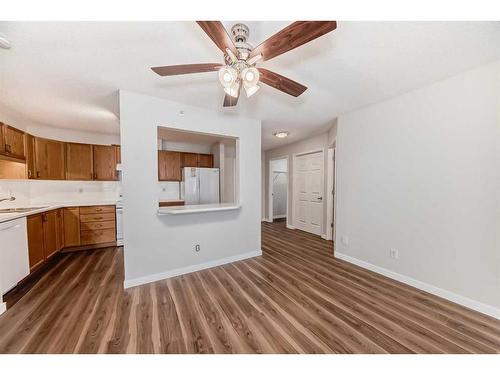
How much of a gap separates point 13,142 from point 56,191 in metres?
1.27

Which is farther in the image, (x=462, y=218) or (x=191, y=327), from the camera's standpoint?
(x=462, y=218)

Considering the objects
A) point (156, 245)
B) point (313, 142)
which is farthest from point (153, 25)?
point (313, 142)

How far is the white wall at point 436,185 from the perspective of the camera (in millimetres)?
1836

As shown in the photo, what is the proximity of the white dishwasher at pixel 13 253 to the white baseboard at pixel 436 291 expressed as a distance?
14.1 feet

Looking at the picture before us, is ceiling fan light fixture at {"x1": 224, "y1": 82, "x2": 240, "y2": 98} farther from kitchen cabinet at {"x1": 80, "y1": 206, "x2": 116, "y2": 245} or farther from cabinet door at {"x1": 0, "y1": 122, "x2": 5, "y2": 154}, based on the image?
kitchen cabinet at {"x1": 80, "y1": 206, "x2": 116, "y2": 245}

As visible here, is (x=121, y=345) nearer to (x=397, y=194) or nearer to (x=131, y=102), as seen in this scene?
(x=131, y=102)

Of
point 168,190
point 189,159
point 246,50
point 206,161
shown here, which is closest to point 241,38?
point 246,50

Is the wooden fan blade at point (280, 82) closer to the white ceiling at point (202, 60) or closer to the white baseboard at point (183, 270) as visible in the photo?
the white ceiling at point (202, 60)

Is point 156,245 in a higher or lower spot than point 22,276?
higher

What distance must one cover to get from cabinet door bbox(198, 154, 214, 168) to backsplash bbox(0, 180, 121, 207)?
188 cm

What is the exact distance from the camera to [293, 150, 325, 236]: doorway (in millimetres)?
4613

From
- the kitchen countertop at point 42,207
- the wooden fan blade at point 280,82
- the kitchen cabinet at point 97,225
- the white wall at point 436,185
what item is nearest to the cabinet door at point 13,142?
the kitchen countertop at point 42,207

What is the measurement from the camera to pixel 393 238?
2539 mm

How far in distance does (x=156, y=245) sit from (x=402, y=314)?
110 inches
